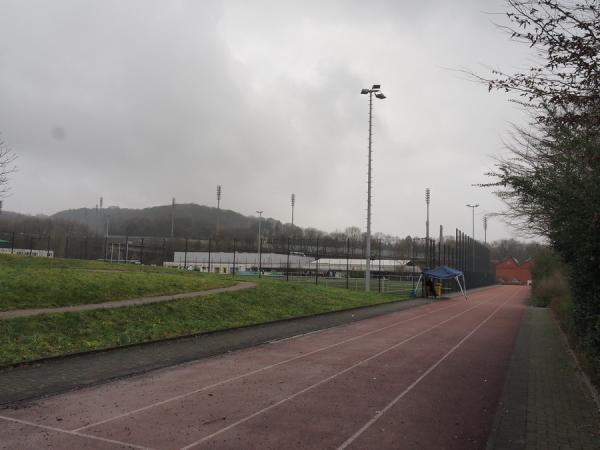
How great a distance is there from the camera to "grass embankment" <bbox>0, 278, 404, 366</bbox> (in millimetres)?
10367

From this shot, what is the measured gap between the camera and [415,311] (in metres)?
25.2

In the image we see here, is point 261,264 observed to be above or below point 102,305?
above

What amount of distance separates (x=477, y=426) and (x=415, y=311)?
1912 centimetres

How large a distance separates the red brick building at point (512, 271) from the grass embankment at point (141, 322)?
321 feet

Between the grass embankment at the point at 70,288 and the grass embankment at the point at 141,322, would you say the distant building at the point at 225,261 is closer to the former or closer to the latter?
the grass embankment at the point at 141,322

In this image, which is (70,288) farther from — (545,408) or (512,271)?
(512,271)

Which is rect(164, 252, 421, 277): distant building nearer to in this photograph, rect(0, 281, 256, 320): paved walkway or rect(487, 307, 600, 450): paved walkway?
rect(0, 281, 256, 320): paved walkway

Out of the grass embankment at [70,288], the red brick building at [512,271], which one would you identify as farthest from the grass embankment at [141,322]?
the red brick building at [512,271]

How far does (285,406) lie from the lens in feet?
23.5

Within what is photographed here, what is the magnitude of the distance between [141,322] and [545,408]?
1029 cm

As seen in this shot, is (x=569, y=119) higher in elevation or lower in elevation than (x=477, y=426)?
higher

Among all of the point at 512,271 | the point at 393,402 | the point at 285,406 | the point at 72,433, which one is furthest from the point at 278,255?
the point at 512,271

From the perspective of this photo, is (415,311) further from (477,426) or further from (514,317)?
(477,426)

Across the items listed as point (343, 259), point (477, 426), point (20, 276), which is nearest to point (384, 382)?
point (477, 426)
